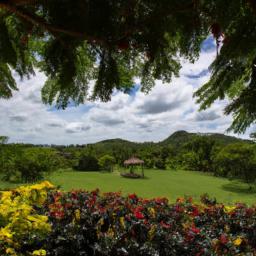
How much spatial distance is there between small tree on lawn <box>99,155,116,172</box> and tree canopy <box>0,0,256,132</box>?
35.5m

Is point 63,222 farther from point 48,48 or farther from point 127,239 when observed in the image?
point 48,48

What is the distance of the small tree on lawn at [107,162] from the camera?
37750 mm

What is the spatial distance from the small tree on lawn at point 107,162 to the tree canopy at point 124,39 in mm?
35505

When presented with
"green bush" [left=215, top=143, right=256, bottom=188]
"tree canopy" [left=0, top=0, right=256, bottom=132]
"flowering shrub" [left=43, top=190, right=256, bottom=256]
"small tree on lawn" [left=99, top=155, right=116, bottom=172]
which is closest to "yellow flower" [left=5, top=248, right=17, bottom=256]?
"tree canopy" [left=0, top=0, right=256, bottom=132]

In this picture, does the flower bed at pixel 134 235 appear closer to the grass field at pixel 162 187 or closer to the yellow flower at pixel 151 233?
the yellow flower at pixel 151 233

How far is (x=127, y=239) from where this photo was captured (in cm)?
394

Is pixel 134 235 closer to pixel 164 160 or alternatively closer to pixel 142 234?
pixel 142 234

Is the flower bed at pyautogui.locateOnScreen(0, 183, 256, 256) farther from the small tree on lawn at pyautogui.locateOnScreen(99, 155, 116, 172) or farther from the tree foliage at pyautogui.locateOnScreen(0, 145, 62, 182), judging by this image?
the small tree on lawn at pyautogui.locateOnScreen(99, 155, 116, 172)

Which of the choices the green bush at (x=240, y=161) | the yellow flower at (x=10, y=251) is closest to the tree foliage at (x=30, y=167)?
the green bush at (x=240, y=161)

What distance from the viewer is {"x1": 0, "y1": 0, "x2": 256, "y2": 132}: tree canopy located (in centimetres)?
166

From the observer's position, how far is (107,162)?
38.0m

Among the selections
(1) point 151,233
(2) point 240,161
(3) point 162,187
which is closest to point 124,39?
(1) point 151,233

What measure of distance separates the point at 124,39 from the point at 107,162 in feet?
119

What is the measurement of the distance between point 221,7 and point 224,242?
3.11m
